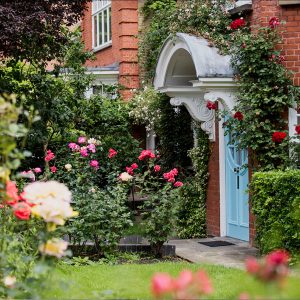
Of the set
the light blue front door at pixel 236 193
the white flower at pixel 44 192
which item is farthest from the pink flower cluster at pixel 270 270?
the light blue front door at pixel 236 193

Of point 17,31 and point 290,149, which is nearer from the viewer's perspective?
point 17,31

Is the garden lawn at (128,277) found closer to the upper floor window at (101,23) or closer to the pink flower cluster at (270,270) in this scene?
the pink flower cluster at (270,270)

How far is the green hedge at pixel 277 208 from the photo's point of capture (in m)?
9.27

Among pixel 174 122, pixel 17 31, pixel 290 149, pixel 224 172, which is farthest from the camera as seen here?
pixel 174 122

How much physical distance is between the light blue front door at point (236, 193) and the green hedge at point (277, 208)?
2090 mm

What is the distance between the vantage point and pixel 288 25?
11203 millimetres

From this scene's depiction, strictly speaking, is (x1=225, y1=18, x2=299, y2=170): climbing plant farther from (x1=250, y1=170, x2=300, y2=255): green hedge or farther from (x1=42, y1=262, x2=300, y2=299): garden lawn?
(x1=42, y1=262, x2=300, y2=299): garden lawn

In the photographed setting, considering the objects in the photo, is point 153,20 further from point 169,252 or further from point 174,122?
point 169,252

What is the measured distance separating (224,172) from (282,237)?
382cm

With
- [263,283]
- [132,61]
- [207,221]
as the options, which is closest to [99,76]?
[132,61]

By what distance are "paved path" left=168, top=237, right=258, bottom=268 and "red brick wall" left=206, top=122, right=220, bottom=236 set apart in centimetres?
73

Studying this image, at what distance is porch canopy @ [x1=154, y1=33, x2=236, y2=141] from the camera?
11211 mm

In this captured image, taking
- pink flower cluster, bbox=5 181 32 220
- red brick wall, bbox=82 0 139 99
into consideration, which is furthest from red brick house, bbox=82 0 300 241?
pink flower cluster, bbox=5 181 32 220

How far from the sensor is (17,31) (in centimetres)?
1012
